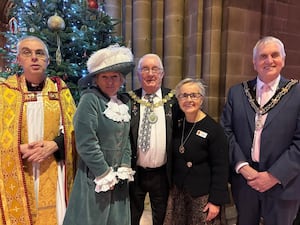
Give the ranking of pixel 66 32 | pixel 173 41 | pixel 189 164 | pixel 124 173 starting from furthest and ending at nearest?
pixel 173 41 → pixel 66 32 → pixel 189 164 → pixel 124 173

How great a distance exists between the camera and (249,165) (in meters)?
1.72

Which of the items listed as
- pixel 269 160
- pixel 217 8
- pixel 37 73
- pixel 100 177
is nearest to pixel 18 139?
pixel 37 73

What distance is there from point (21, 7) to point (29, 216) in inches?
80.3

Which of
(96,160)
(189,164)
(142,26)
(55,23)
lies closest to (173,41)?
(142,26)

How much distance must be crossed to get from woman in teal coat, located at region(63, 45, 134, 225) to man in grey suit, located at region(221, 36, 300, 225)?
71cm

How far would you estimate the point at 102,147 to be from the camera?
5.23 ft

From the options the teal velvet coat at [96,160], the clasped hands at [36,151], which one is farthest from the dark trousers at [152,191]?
the clasped hands at [36,151]

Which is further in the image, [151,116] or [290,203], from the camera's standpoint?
[151,116]

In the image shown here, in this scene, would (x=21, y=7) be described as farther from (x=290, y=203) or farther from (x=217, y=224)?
(x=290, y=203)

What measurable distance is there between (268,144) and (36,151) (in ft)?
4.47

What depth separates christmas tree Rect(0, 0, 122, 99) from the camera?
8.29ft

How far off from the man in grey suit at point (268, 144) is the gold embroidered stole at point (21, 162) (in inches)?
43.0

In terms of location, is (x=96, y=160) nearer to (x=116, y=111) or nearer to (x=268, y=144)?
(x=116, y=111)

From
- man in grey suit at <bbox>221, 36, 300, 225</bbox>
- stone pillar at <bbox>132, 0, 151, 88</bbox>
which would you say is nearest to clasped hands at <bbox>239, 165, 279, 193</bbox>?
man in grey suit at <bbox>221, 36, 300, 225</bbox>
